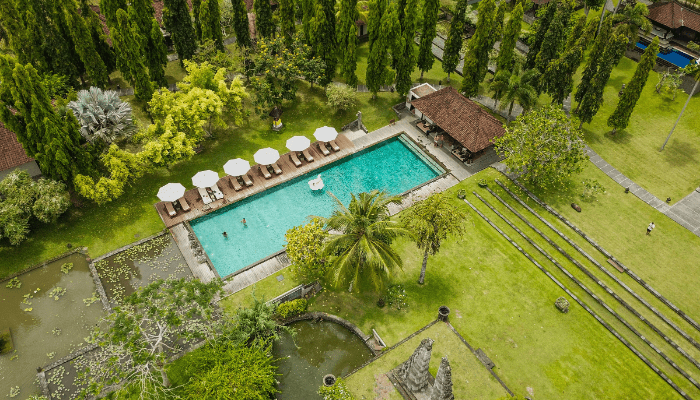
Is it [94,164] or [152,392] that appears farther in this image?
[94,164]

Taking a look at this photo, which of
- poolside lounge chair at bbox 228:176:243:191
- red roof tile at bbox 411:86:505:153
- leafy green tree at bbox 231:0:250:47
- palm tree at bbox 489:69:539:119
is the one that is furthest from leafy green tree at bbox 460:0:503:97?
poolside lounge chair at bbox 228:176:243:191

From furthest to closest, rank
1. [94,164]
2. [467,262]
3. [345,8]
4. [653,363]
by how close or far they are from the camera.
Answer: [345,8], [94,164], [467,262], [653,363]

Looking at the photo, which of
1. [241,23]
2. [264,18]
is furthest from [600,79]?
[241,23]

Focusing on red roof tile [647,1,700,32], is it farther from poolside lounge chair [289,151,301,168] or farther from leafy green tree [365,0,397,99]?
poolside lounge chair [289,151,301,168]

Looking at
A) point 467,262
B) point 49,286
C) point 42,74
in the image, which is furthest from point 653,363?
point 42,74

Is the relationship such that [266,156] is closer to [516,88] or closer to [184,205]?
[184,205]

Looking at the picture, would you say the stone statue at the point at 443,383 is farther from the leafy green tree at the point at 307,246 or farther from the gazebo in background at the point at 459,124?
the gazebo in background at the point at 459,124

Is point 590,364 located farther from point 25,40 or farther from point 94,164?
point 25,40
